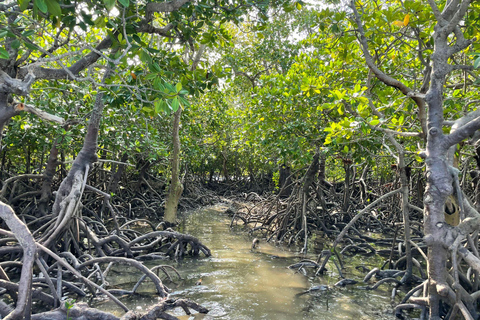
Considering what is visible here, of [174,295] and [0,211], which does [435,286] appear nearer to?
[174,295]

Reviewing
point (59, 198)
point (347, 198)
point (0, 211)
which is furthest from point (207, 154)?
point (0, 211)

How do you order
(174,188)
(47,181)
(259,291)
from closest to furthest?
1. (259,291)
2. (47,181)
3. (174,188)

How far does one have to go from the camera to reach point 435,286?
9.14 ft

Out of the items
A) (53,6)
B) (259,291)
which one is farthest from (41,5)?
(259,291)

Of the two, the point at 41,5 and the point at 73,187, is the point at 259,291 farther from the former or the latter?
the point at 41,5

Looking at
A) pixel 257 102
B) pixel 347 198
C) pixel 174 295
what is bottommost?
pixel 174 295

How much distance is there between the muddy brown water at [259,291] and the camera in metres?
3.57

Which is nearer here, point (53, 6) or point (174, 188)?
point (53, 6)

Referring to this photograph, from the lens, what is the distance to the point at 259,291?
13.8 feet

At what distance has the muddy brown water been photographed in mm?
3568

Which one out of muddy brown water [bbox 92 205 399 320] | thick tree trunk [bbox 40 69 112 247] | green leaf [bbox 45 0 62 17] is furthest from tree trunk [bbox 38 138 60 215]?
green leaf [bbox 45 0 62 17]

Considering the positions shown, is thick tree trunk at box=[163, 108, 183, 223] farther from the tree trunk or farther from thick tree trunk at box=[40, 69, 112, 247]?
thick tree trunk at box=[40, 69, 112, 247]

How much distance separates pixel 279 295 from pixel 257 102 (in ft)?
10.7

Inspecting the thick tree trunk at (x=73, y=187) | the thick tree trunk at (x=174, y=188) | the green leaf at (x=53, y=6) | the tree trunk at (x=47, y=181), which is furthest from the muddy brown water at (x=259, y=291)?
the green leaf at (x=53, y=6)
